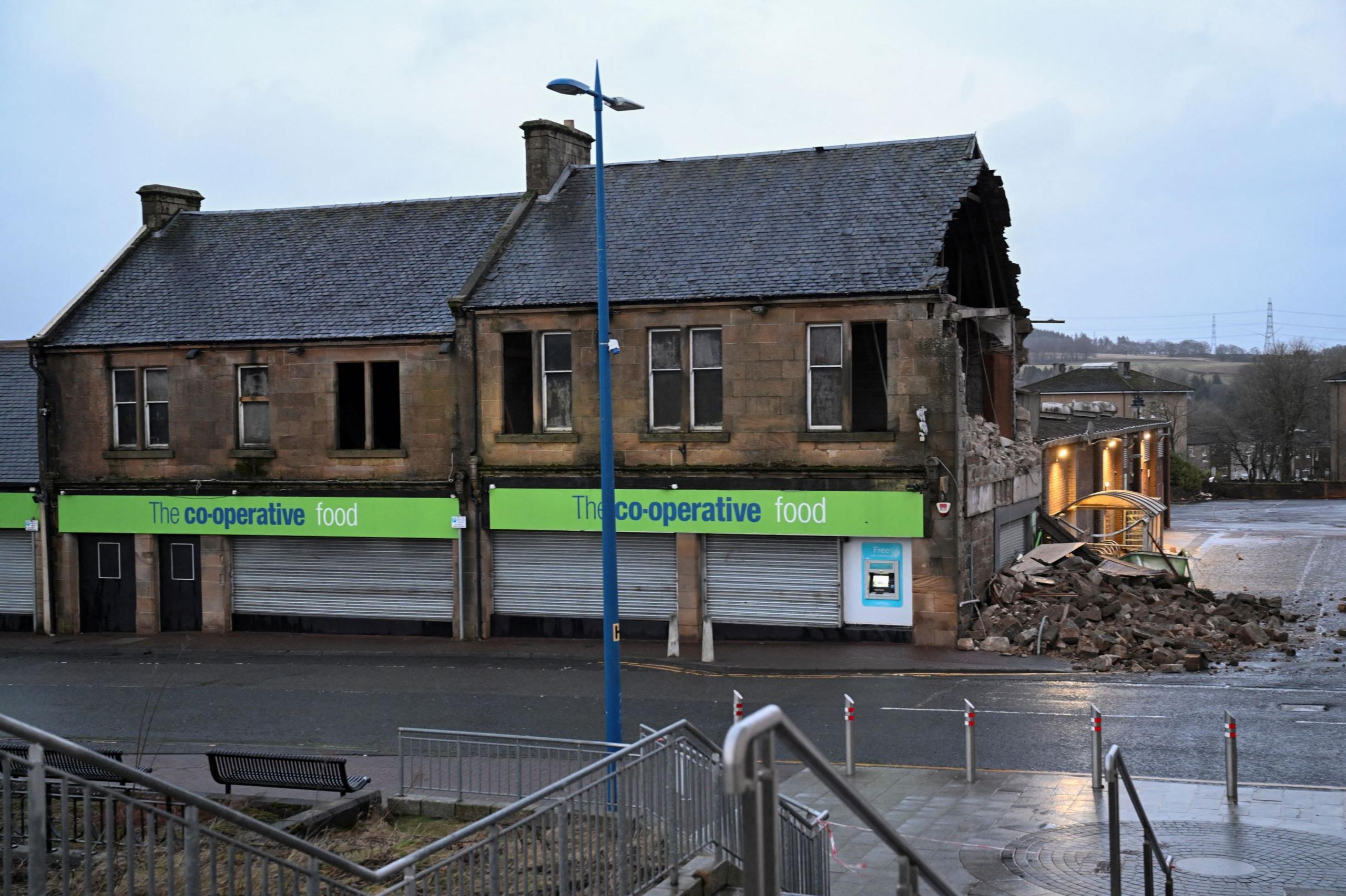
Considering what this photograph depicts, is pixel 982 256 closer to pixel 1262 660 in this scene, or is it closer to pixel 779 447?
pixel 779 447

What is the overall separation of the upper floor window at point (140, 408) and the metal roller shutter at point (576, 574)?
30.5 ft

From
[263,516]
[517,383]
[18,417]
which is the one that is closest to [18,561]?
[18,417]

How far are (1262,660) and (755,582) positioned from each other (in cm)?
977

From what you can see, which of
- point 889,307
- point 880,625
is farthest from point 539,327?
point 880,625

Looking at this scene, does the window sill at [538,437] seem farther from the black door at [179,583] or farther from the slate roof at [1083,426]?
the slate roof at [1083,426]

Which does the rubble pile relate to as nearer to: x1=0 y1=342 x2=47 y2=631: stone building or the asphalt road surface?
the asphalt road surface

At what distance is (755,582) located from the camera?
26938 mm

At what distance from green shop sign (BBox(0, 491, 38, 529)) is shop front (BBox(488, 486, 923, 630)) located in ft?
40.1

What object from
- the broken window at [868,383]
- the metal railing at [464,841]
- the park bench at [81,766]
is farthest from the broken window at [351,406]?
the metal railing at [464,841]

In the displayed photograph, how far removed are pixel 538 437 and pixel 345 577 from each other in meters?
5.95

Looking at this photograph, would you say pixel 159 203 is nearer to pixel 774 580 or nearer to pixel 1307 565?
pixel 774 580

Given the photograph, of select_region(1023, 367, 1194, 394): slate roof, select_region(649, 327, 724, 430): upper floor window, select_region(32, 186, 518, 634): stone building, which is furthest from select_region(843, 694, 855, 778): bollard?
select_region(1023, 367, 1194, 394): slate roof

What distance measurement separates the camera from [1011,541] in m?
30.7

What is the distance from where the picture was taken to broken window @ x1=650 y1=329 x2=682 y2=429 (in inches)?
1080
